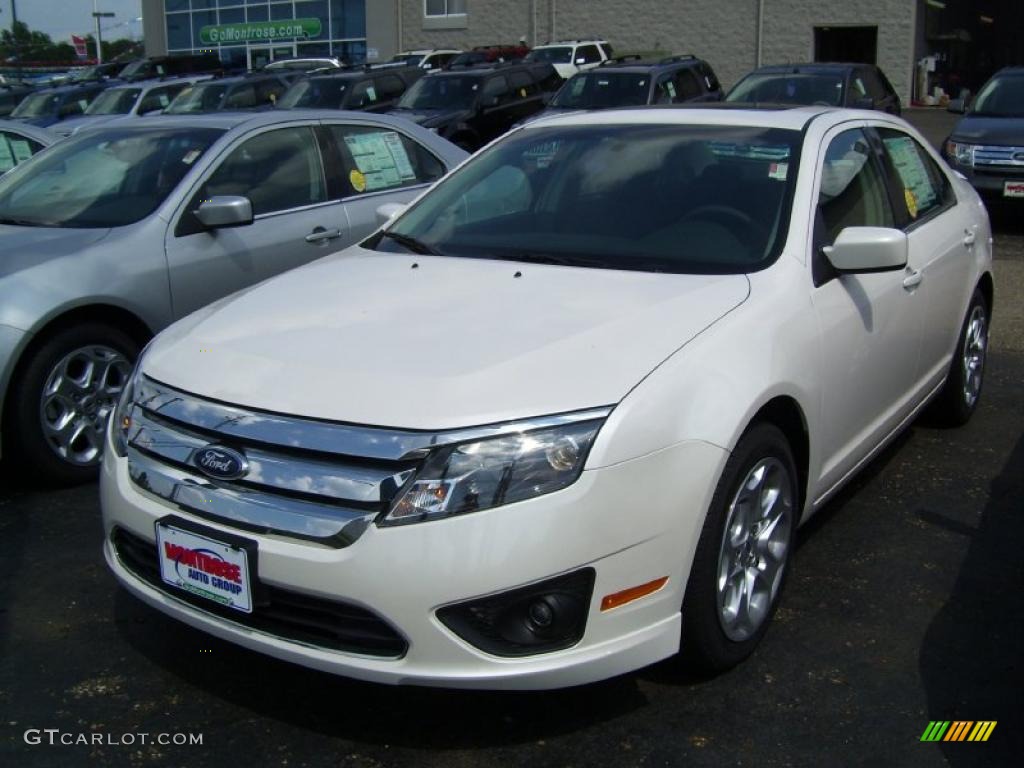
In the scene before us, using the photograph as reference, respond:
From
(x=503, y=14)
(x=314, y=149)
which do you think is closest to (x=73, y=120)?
(x=314, y=149)

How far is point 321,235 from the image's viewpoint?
596 cm

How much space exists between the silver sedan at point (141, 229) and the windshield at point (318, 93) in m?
11.9

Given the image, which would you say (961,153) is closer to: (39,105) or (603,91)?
(603,91)

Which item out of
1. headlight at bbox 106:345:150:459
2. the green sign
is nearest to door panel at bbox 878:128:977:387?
headlight at bbox 106:345:150:459

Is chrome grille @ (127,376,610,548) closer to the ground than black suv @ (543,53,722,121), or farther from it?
closer to the ground

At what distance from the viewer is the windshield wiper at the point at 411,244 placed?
13.5ft

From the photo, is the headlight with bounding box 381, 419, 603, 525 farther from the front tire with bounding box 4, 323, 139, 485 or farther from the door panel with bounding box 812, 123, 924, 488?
the front tire with bounding box 4, 323, 139, 485

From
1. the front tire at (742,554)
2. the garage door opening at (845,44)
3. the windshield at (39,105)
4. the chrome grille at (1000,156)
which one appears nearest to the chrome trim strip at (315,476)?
the front tire at (742,554)

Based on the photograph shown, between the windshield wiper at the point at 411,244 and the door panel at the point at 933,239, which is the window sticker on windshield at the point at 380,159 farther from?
the door panel at the point at 933,239

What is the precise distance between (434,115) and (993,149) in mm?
8153

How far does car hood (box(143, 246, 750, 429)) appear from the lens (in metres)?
2.79

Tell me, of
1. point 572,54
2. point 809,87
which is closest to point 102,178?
point 809,87

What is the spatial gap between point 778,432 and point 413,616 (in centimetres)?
127

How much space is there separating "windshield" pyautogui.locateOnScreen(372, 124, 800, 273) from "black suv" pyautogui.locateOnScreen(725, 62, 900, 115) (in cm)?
1035
